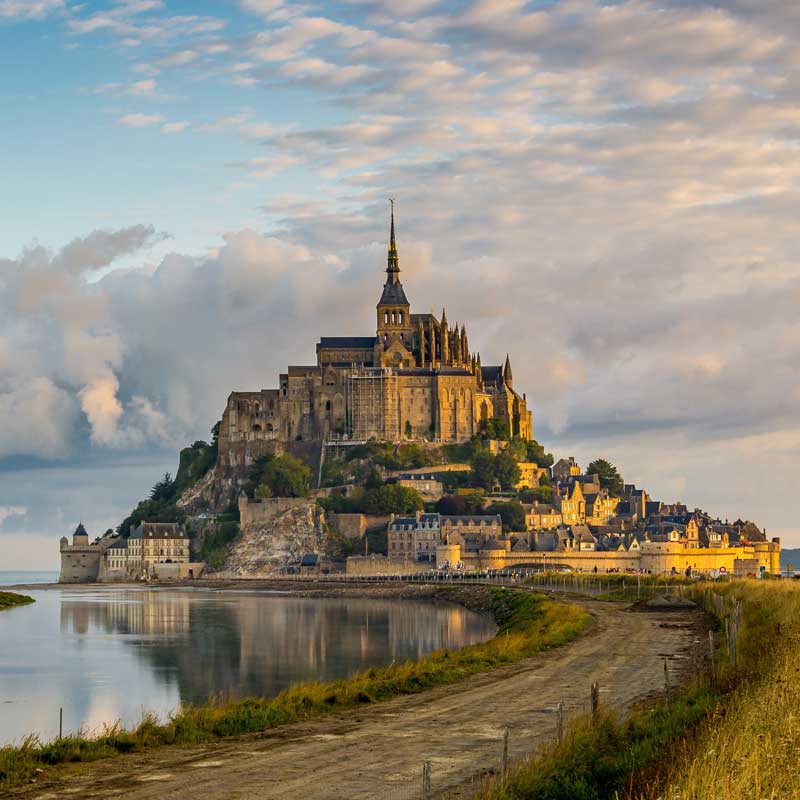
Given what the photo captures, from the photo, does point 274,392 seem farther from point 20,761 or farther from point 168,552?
point 20,761

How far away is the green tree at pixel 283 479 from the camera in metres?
132

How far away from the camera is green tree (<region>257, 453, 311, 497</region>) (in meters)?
132

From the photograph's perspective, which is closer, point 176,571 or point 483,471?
point 483,471

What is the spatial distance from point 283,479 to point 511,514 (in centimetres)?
2332

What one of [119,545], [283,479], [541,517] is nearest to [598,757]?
[541,517]

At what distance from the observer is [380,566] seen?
120 m

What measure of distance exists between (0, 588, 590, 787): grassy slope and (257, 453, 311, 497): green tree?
93228 mm

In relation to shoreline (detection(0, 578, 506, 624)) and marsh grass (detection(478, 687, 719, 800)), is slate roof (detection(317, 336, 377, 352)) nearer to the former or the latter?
shoreline (detection(0, 578, 506, 624))

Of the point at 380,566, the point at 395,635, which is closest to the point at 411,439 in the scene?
the point at 380,566

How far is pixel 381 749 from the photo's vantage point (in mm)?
19297

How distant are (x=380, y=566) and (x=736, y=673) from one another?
99.7 meters

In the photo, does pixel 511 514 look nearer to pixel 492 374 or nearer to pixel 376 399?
pixel 376 399

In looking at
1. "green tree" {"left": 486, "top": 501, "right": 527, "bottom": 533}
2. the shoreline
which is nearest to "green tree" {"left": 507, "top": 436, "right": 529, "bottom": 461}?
"green tree" {"left": 486, "top": 501, "right": 527, "bottom": 533}

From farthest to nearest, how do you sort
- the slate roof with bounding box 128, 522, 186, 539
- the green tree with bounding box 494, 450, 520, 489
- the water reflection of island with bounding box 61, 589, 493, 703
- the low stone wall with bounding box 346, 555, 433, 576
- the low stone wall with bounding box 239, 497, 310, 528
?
the slate roof with bounding box 128, 522, 186, 539 → the green tree with bounding box 494, 450, 520, 489 → the low stone wall with bounding box 239, 497, 310, 528 → the low stone wall with bounding box 346, 555, 433, 576 → the water reflection of island with bounding box 61, 589, 493, 703
